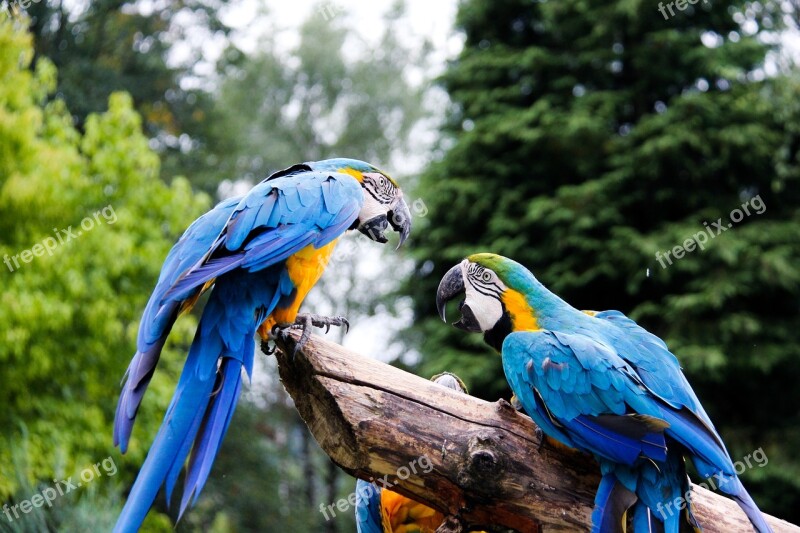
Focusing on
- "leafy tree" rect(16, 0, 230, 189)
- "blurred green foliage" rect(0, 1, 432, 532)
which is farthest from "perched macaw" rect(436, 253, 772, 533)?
"leafy tree" rect(16, 0, 230, 189)

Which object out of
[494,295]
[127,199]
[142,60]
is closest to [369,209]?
[494,295]

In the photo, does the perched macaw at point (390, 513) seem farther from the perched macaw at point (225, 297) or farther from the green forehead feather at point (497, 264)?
the perched macaw at point (225, 297)

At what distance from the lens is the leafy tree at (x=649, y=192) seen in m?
6.71

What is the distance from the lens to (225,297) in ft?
8.20

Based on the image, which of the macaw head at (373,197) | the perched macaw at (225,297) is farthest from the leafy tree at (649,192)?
the perched macaw at (225,297)

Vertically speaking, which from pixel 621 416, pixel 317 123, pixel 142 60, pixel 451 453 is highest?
pixel 621 416

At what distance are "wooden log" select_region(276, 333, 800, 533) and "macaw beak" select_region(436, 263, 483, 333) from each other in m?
0.27

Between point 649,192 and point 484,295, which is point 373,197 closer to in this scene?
point 484,295

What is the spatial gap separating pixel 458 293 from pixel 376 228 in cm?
47

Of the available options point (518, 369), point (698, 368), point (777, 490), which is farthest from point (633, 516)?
point (777, 490)

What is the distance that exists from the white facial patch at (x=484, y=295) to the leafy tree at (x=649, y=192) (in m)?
4.38

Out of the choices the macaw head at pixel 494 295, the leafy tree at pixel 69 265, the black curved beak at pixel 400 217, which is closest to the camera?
the macaw head at pixel 494 295

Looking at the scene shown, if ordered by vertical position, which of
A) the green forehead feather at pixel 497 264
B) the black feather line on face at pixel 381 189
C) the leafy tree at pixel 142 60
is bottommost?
the leafy tree at pixel 142 60

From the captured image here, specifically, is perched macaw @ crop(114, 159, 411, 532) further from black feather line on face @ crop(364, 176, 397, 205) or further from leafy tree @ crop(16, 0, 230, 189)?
leafy tree @ crop(16, 0, 230, 189)
